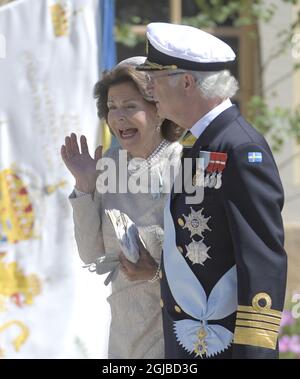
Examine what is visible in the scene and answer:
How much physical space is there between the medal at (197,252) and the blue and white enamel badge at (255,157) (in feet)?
0.89

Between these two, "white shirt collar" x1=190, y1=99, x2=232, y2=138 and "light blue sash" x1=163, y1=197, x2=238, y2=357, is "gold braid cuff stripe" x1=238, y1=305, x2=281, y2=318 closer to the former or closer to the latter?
"light blue sash" x1=163, y1=197, x2=238, y2=357

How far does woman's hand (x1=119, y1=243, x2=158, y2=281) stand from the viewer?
3.03 meters

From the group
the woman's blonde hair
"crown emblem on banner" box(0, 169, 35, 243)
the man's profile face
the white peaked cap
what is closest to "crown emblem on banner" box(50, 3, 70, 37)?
"crown emblem on banner" box(0, 169, 35, 243)

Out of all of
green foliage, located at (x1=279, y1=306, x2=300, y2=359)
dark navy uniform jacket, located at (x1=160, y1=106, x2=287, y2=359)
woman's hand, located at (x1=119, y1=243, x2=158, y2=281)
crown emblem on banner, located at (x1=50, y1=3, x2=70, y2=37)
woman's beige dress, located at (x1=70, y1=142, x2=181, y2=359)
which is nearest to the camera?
dark navy uniform jacket, located at (x1=160, y1=106, x2=287, y2=359)

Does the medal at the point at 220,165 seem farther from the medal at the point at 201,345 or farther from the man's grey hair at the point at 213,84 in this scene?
the medal at the point at 201,345

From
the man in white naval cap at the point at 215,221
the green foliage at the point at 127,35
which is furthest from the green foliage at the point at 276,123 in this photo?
the man in white naval cap at the point at 215,221

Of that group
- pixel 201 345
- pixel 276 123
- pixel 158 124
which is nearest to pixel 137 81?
pixel 158 124

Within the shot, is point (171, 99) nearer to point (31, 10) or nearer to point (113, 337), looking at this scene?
point (113, 337)

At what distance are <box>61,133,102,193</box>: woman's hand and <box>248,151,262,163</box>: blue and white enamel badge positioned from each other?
2.42 feet

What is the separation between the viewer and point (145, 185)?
3.22 metres

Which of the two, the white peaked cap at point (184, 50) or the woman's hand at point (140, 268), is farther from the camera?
the woman's hand at point (140, 268)

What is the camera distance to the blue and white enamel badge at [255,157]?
260 centimetres

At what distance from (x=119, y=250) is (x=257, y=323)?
74cm
